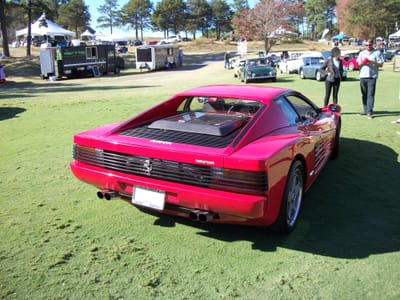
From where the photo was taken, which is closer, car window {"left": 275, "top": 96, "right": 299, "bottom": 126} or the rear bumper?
the rear bumper

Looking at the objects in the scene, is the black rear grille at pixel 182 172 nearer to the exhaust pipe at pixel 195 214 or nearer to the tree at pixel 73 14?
the exhaust pipe at pixel 195 214

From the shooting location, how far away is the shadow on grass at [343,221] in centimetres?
343

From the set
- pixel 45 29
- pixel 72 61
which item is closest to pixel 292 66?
pixel 72 61

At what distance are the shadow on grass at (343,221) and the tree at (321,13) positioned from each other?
4409 inches

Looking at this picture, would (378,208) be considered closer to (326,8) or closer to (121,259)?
(121,259)

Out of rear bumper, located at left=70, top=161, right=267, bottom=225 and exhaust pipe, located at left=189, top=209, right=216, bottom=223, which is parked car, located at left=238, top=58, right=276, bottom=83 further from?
exhaust pipe, located at left=189, top=209, right=216, bottom=223

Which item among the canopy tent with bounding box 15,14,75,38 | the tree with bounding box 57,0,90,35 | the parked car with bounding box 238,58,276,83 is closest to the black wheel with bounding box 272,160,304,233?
the parked car with bounding box 238,58,276,83

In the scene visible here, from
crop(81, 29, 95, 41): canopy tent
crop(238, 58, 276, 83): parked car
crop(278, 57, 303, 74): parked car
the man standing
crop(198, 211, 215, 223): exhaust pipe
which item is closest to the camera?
crop(198, 211, 215, 223): exhaust pipe

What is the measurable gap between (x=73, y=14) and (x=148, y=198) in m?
104

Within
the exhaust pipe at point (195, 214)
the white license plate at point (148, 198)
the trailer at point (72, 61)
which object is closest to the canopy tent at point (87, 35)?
the trailer at point (72, 61)

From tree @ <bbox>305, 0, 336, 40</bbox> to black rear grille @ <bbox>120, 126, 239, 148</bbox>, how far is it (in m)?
114

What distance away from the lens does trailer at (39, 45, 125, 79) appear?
1156 inches

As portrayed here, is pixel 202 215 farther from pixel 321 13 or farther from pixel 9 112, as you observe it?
pixel 321 13

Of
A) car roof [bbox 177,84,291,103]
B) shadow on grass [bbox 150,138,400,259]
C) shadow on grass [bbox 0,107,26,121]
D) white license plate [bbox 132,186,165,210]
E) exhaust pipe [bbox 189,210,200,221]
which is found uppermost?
car roof [bbox 177,84,291,103]
